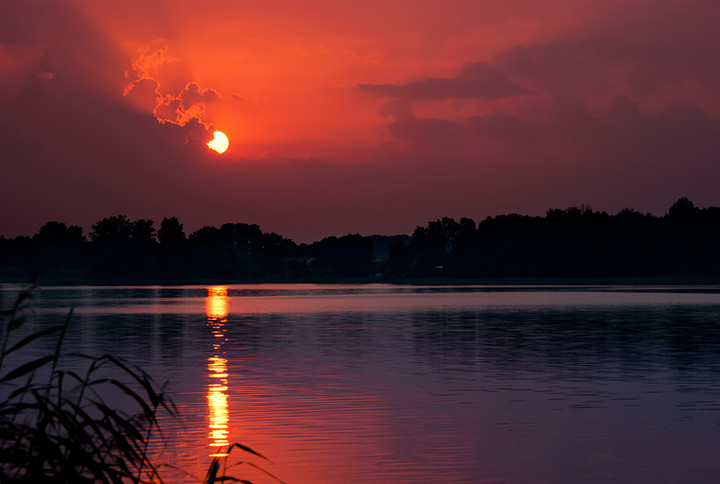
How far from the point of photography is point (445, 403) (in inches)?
930

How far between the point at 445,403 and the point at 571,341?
21.6 m

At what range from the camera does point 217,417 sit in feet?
71.1

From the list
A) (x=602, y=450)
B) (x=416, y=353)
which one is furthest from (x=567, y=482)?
(x=416, y=353)

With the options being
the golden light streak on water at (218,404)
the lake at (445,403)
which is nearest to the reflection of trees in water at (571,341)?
the lake at (445,403)

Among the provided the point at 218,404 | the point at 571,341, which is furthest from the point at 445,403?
the point at 571,341

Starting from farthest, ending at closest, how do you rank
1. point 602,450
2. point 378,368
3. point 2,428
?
point 378,368
point 602,450
point 2,428

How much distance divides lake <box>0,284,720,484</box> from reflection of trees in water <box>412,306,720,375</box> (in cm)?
11

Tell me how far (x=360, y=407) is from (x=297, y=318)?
151 ft

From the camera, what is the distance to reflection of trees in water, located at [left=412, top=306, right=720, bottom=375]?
3353cm

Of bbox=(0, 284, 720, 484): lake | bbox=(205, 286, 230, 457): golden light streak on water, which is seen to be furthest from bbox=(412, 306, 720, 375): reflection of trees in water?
bbox=(205, 286, 230, 457): golden light streak on water

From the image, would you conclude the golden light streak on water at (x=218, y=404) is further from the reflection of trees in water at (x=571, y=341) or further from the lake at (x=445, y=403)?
the reflection of trees in water at (x=571, y=341)

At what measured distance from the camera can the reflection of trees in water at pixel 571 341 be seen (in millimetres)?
33531

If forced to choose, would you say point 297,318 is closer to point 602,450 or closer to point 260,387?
point 260,387

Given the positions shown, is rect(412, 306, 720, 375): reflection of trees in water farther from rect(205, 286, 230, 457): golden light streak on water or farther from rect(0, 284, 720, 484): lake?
rect(205, 286, 230, 457): golden light streak on water
